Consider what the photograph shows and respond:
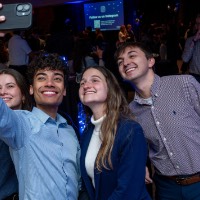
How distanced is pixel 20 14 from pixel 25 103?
83 centimetres

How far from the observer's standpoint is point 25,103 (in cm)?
205

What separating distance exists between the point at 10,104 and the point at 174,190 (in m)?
1.02

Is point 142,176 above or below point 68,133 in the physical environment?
below

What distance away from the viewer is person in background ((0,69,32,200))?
1.67 metres

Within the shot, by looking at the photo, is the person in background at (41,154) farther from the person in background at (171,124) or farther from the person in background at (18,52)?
the person in background at (18,52)

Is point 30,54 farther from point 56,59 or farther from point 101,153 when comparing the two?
point 101,153

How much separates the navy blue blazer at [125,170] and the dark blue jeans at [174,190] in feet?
1.16

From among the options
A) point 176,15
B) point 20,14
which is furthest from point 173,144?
point 176,15

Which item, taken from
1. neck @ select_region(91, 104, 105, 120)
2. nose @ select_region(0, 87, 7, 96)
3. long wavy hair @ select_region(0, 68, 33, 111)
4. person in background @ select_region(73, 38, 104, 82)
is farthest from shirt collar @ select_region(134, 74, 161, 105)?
person in background @ select_region(73, 38, 104, 82)

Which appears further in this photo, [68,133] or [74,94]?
[74,94]

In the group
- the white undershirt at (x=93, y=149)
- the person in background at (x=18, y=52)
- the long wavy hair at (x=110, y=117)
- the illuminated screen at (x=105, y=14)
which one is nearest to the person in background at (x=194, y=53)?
the person in background at (x=18, y=52)

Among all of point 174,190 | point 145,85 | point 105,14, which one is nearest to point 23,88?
point 145,85

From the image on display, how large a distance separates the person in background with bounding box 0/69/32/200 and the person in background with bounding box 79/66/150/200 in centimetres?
34

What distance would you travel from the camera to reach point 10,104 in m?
1.95
